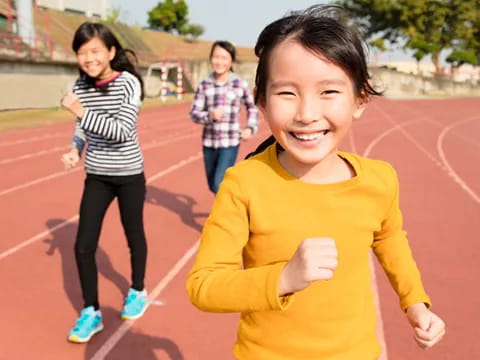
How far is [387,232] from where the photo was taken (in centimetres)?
157

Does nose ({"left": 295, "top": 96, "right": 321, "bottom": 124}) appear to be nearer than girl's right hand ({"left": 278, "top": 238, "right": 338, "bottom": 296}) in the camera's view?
No

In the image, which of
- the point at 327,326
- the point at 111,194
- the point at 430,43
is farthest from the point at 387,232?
the point at 430,43

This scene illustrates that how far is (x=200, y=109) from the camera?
5219mm

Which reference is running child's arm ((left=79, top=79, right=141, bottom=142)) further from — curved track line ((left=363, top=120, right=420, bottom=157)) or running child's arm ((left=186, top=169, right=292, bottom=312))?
curved track line ((left=363, top=120, right=420, bottom=157))

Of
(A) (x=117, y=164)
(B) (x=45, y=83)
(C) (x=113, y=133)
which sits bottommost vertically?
(B) (x=45, y=83)

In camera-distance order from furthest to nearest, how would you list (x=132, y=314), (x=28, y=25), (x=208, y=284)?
1. (x=28, y=25)
2. (x=132, y=314)
3. (x=208, y=284)

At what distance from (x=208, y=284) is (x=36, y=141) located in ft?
36.0

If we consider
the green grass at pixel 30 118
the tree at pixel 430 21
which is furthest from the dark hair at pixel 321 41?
the tree at pixel 430 21

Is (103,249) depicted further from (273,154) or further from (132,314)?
(273,154)

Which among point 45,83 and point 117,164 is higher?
point 117,164

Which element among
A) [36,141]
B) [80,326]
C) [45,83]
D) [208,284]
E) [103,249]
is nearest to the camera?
[208,284]

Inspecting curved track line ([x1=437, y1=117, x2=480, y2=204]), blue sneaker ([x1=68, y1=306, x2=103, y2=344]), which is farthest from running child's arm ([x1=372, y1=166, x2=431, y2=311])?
curved track line ([x1=437, y1=117, x2=480, y2=204])

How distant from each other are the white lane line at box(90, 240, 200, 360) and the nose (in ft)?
7.64

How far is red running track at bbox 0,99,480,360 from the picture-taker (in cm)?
326
